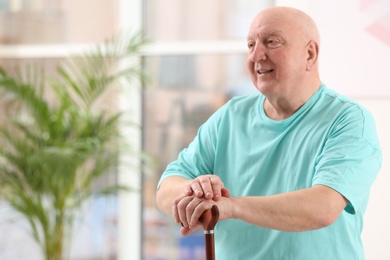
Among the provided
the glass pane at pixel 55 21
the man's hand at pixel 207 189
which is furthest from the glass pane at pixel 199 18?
the man's hand at pixel 207 189

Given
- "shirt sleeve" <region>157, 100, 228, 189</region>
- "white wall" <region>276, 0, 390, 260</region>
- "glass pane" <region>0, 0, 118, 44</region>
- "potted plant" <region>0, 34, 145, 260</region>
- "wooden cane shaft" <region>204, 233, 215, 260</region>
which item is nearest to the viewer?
"wooden cane shaft" <region>204, 233, 215, 260</region>

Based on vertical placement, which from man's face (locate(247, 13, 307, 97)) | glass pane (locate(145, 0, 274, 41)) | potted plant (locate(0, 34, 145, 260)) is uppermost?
glass pane (locate(145, 0, 274, 41))

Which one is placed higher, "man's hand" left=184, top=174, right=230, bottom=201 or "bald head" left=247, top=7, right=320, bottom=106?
"bald head" left=247, top=7, right=320, bottom=106

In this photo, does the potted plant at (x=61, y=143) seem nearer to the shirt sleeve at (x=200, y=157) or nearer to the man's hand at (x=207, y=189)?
the shirt sleeve at (x=200, y=157)

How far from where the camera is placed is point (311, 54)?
2125mm

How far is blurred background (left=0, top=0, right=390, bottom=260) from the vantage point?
4.55 metres

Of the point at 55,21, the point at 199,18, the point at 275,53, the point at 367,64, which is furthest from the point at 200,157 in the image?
the point at 55,21

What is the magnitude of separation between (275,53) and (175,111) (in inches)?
106

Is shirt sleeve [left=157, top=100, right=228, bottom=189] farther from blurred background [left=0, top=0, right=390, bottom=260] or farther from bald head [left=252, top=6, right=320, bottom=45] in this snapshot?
blurred background [left=0, top=0, right=390, bottom=260]

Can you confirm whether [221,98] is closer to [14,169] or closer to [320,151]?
[14,169]

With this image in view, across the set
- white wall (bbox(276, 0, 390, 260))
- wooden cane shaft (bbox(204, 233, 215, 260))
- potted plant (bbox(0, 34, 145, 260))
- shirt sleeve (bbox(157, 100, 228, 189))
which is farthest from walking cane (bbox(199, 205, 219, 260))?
potted plant (bbox(0, 34, 145, 260))

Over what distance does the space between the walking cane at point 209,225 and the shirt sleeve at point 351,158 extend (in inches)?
12.3

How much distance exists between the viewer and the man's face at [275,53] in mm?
2037

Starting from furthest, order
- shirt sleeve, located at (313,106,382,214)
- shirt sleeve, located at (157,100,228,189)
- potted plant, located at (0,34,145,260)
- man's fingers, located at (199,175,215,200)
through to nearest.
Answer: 1. potted plant, located at (0,34,145,260)
2. shirt sleeve, located at (157,100,228,189)
3. shirt sleeve, located at (313,106,382,214)
4. man's fingers, located at (199,175,215,200)
